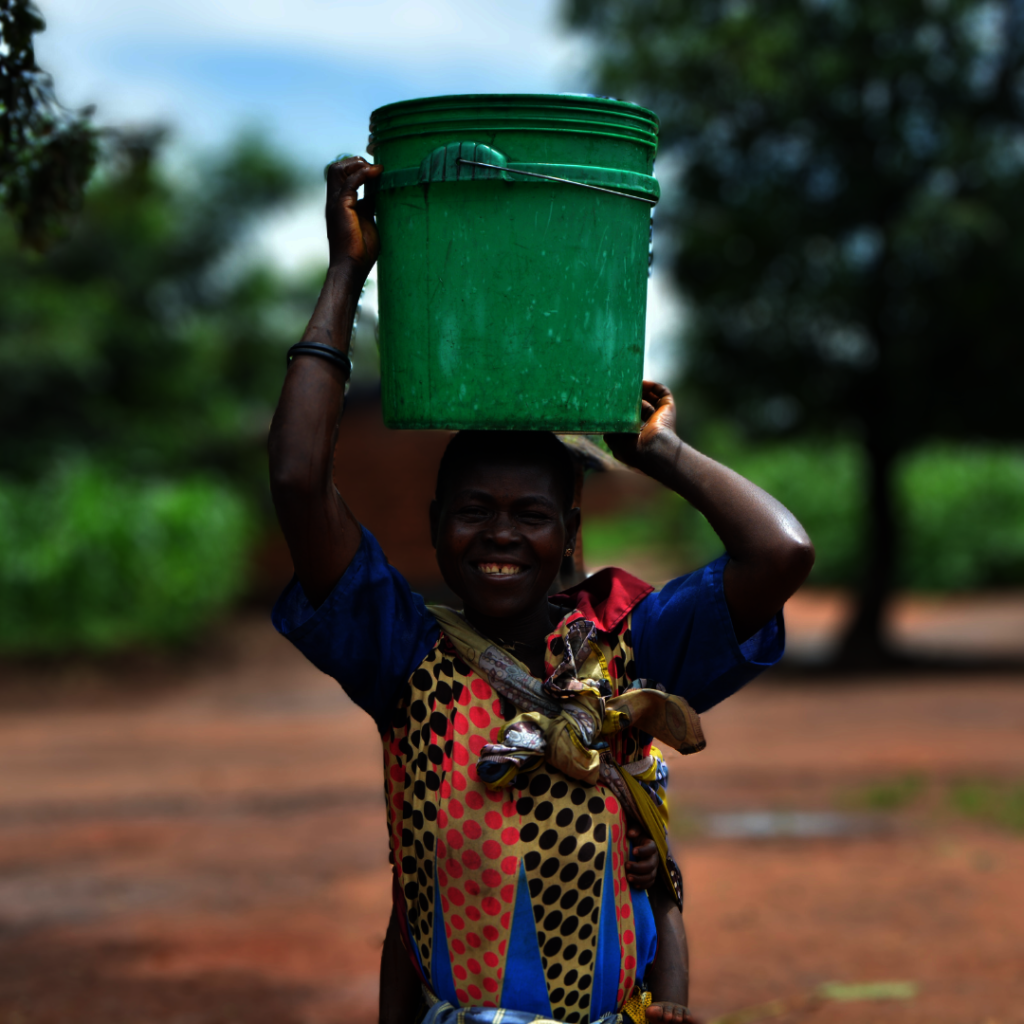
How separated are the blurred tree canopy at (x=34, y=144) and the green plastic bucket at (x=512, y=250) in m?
1.66

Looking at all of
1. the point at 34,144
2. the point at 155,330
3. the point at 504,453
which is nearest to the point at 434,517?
the point at 504,453

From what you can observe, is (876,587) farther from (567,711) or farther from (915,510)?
(567,711)

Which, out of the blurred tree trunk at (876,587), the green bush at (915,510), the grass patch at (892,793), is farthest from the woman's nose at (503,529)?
the green bush at (915,510)

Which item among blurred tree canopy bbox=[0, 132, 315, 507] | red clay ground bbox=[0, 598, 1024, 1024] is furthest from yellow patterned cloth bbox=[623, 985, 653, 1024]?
blurred tree canopy bbox=[0, 132, 315, 507]

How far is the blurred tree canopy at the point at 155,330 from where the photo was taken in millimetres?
14391

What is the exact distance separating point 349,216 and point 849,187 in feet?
34.2

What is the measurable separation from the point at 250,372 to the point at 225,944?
1390 cm

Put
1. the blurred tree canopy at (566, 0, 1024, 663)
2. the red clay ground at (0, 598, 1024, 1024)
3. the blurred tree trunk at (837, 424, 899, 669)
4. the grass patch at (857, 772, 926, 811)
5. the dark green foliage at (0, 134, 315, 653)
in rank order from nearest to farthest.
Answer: the red clay ground at (0, 598, 1024, 1024) < the grass patch at (857, 772, 926, 811) < the blurred tree canopy at (566, 0, 1024, 663) < the dark green foliage at (0, 134, 315, 653) < the blurred tree trunk at (837, 424, 899, 669)

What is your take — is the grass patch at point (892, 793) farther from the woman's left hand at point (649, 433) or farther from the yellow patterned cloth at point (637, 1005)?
the woman's left hand at point (649, 433)

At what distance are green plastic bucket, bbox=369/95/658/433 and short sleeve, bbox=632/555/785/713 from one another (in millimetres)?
293

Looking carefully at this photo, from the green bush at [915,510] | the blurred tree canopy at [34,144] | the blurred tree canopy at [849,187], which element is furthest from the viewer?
the green bush at [915,510]

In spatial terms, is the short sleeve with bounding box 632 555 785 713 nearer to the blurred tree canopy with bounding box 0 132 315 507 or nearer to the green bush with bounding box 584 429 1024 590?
the blurred tree canopy with bounding box 0 132 315 507

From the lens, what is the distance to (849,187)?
1165cm

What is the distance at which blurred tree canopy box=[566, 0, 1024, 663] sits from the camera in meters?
11.2
